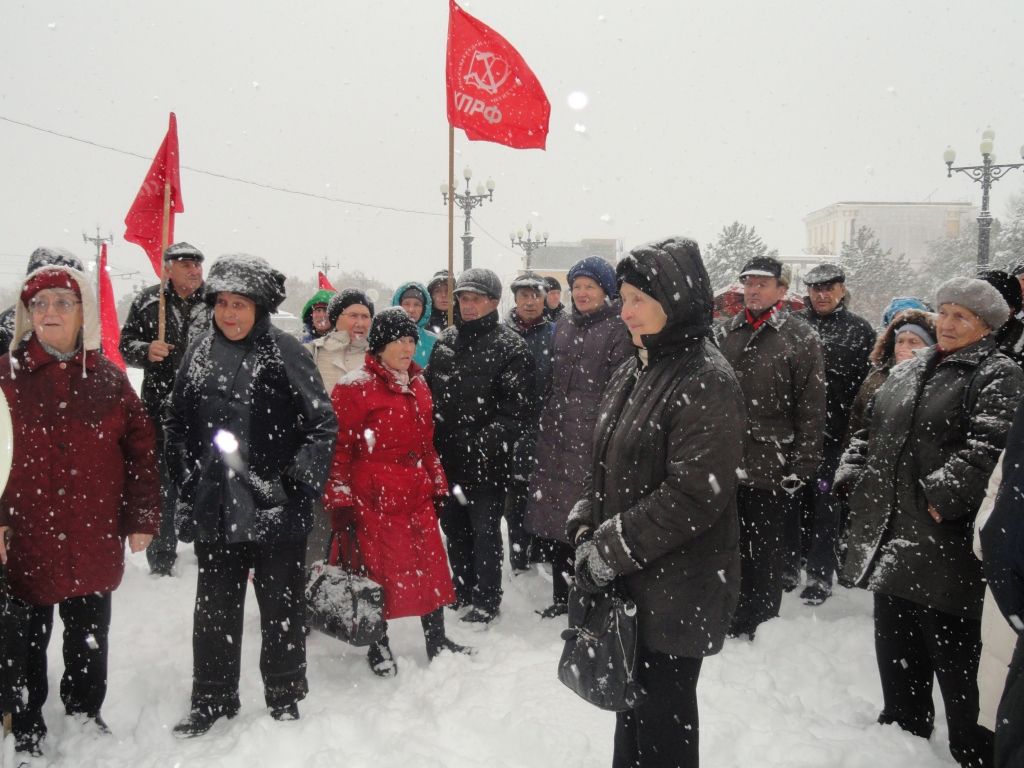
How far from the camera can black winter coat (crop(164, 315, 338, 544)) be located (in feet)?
10.7

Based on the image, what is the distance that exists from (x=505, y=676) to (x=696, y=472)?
2.19m

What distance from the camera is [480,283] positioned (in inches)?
185

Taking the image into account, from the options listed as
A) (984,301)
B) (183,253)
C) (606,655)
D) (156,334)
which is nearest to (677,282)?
(606,655)

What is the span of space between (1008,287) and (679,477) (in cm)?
272

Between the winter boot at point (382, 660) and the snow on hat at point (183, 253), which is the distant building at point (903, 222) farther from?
the winter boot at point (382, 660)

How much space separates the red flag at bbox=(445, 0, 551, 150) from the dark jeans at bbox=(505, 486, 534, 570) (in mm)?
3453

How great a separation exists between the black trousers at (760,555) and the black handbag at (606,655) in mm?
2255

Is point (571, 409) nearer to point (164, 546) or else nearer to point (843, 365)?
point (843, 365)

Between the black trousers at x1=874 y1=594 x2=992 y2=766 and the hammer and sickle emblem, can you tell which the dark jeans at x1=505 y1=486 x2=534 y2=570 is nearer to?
the black trousers at x1=874 y1=594 x2=992 y2=766

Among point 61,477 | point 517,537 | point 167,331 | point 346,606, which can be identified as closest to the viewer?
point 61,477

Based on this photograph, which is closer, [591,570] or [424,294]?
[591,570]

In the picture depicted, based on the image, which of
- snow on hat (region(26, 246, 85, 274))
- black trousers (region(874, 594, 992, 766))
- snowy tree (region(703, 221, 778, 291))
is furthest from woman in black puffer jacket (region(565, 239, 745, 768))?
snowy tree (region(703, 221, 778, 291))

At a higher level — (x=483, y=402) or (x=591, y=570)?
(x=483, y=402)

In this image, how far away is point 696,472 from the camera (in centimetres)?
223
